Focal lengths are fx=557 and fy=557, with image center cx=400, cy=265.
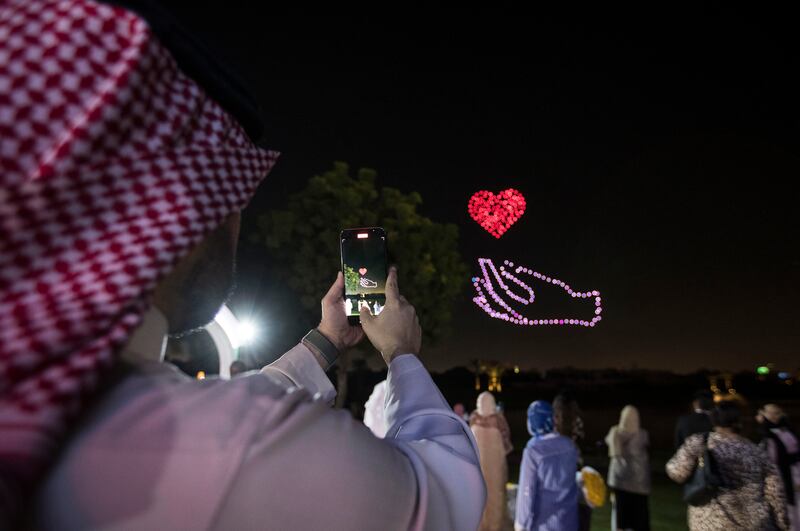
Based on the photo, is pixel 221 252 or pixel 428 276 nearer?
pixel 221 252

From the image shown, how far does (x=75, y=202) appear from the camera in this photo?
1.08 meters

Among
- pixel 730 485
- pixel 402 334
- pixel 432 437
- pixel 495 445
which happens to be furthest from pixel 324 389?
pixel 495 445

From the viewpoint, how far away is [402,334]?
1950 mm

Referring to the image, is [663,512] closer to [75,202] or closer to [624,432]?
[624,432]

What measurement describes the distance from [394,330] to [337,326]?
2.00ft

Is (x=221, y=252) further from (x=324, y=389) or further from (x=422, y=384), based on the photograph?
(x=324, y=389)

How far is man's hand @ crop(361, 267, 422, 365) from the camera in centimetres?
192

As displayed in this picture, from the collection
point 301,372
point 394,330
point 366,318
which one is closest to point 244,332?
point 301,372

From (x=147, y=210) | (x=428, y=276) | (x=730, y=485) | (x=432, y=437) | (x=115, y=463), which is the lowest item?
(x=115, y=463)

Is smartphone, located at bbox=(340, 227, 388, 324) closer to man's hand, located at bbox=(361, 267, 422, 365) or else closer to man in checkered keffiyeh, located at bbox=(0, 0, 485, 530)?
man's hand, located at bbox=(361, 267, 422, 365)

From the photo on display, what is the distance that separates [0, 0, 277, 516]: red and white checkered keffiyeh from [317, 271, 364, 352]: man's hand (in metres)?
1.27

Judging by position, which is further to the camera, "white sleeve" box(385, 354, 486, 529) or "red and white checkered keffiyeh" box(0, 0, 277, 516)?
"white sleeve" box(385, 354, 486, 529)

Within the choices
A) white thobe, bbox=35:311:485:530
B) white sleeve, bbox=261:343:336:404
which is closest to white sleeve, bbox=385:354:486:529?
white thobe, bbox=35:311:485:530

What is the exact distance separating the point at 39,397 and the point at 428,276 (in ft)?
81.4
